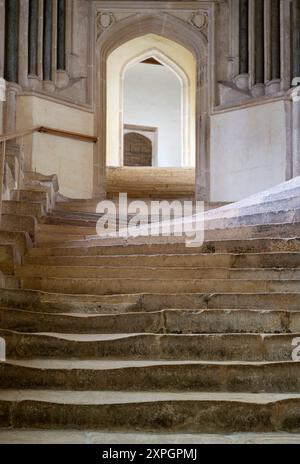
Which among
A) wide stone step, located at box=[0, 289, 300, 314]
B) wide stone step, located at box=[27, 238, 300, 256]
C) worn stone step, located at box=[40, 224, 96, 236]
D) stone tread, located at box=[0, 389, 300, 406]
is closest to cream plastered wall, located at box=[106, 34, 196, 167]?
worn stone step, located at box=[40, 224, 96, 236]

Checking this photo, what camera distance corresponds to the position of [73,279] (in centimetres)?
373

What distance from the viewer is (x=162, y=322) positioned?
125 inches

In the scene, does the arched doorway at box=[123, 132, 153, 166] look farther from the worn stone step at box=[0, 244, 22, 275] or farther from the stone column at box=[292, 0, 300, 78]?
the worn stone step at box=[0, 244, 22, 275]

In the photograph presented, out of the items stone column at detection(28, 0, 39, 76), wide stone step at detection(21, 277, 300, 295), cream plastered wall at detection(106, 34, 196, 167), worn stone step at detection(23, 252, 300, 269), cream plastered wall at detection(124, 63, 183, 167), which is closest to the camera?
wide stone step at detection(21, 277, 300, 295)

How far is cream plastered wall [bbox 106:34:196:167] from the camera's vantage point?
10.4m

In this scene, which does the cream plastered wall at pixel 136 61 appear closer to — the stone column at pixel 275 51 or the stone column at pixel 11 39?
the stone column at pixel 275 51

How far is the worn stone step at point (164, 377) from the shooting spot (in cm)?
276

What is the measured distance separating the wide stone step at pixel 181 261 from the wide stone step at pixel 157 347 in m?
0.82

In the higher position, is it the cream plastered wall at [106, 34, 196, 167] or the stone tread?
the cream plastered wall at [106, 34, 196, 167]

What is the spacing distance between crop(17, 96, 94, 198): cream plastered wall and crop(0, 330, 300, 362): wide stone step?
5.20 meters

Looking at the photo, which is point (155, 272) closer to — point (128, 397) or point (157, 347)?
point (157, 347)
